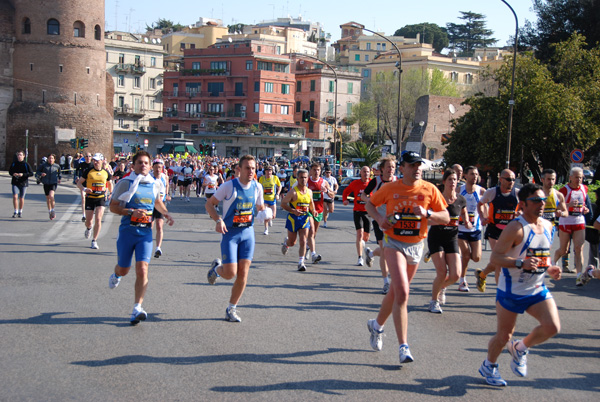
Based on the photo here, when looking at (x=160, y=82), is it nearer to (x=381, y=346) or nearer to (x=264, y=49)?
(x=264, y=49)

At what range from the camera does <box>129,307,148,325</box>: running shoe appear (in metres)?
7.26

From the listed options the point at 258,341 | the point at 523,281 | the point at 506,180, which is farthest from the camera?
the point at 506,180

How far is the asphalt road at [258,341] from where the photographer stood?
5422mm

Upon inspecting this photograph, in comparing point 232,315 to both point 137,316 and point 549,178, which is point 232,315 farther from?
point 549,178

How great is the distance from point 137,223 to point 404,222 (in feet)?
10.4

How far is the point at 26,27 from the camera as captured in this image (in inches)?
2355

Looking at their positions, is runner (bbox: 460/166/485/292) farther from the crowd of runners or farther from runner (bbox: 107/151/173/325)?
runner (bbox: 107/151/173/325)

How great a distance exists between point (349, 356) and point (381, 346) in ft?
1.12

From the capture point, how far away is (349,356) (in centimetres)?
633

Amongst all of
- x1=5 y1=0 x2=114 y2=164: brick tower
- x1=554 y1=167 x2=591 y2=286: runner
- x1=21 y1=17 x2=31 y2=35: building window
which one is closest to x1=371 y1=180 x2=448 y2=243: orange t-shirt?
x1=554 y1=167 x2=591 y2=286: runner

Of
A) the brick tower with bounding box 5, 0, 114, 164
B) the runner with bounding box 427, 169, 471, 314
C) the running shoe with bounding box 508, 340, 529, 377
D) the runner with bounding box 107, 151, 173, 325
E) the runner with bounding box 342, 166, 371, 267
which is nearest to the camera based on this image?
the running shoe with bounding box 508, 340, 529, 377

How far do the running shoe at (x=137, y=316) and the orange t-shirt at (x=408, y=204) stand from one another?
294 centimetres

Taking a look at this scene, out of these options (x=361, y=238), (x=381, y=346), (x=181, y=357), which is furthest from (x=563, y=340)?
(x=361, y=238)

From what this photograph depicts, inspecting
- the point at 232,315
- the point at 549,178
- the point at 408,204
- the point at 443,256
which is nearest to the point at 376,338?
the point at 408,204
